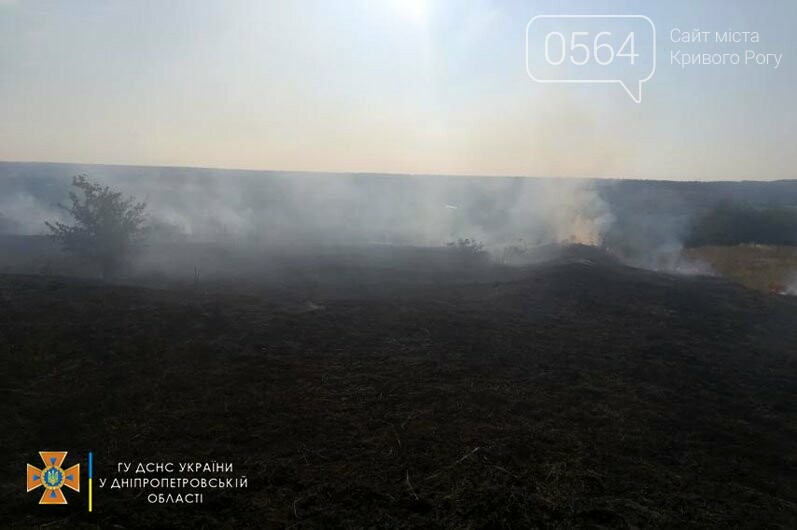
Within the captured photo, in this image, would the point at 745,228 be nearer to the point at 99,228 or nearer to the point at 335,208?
the point at 99,228

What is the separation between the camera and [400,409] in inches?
333

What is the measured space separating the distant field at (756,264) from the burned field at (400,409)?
1188cm

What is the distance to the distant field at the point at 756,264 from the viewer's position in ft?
83.1

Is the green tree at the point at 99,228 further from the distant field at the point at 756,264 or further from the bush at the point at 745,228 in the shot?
the bush at the point at 745,228

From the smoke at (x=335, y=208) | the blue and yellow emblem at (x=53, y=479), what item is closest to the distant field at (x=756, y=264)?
the smoke at (x=335, y=208)

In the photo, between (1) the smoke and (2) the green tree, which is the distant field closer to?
(1) the smoke

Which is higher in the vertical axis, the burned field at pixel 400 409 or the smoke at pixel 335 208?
the smoke at pixel 335 208

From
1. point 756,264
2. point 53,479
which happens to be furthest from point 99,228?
point 756,264

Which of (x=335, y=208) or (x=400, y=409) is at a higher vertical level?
(x=335, y=208)

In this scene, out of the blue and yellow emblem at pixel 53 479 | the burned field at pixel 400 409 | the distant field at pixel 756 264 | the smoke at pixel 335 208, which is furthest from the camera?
the smoke at pixel 335 208

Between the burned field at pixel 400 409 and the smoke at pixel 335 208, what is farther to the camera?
the smoke at pixel 335 208

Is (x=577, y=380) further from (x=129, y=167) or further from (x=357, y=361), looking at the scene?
(x=129, y=167)

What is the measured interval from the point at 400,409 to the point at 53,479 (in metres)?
4.79

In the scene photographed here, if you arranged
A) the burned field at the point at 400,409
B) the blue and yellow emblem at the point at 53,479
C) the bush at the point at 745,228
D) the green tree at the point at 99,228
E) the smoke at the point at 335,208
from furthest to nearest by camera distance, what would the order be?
1. the smoke at the point at 335,208
2. the bush at the point at 745,228
3. the green tree at the point at 99,228
4. the blue and yellow emblem at the point at 53,479
5. the burned field at the point at 400,409
